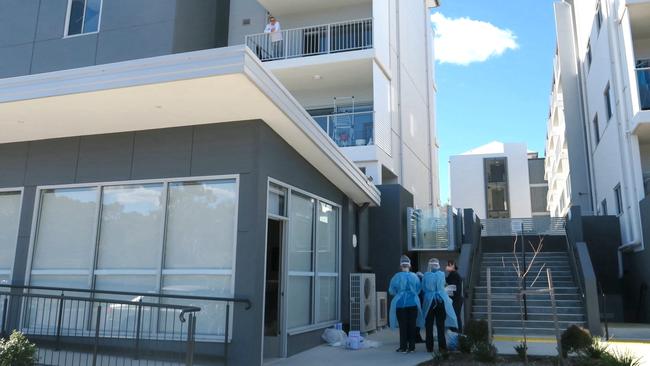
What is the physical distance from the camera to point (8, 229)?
10.2 meters

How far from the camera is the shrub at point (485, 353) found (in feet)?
26.5

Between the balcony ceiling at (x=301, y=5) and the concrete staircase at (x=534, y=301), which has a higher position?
the balcony ceiling at (x=301, y=5)

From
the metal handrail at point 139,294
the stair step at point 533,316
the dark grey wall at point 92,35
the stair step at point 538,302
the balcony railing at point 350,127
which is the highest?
the dark grey wall at point 92,35

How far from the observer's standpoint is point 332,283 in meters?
11.8

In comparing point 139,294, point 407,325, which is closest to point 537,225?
point 407,325

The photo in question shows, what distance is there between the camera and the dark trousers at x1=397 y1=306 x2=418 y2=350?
9703mm

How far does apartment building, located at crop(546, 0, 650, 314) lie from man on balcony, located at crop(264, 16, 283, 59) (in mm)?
10362

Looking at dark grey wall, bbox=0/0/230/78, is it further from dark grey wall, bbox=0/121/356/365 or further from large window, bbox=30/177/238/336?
large window, bbox=30/177/238/336

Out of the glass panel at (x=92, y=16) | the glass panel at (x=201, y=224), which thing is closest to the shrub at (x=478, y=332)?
the glass panel at (x=201, y=224)

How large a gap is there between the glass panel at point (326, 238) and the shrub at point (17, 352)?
18.1 feet

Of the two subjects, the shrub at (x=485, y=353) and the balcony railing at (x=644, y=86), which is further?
the balcony railing at (x=644, y=86)

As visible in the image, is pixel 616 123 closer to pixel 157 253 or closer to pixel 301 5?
pixel 301 5

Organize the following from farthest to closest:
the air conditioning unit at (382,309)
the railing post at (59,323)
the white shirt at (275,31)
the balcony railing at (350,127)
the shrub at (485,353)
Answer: the white shirt at (275,31)
the balcony railing at (350,127)
the air conditioning unit at (382,309)
the railing post at (59,323)
the shrub at (485,353)

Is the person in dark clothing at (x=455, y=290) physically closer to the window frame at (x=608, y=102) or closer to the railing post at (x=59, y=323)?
the railing post at (x=59, y=323)
